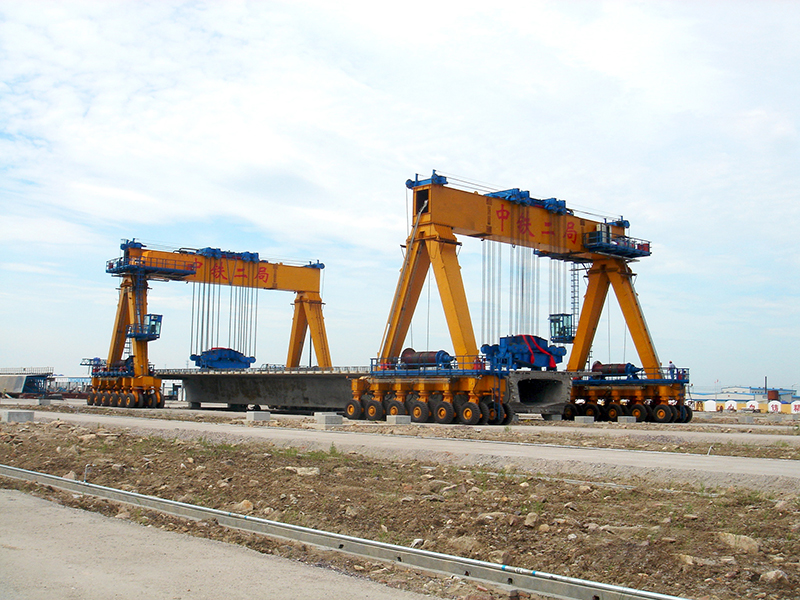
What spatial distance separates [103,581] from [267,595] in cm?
157

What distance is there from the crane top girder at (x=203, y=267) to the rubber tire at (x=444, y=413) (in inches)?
946

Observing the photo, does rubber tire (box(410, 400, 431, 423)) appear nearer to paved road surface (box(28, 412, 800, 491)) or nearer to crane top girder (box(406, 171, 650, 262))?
crane top girder (box(406, 171, 650, 262))

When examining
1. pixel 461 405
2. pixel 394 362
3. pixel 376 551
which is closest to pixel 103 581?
pixel 376 551

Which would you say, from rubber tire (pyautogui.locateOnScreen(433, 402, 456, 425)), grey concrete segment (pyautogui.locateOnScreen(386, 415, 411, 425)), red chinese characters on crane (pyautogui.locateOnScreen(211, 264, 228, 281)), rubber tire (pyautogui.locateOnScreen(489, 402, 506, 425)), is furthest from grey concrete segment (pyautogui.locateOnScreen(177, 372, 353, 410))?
rubber tire (pyautogui.locateOnScreen(489, 402, 506, 425))

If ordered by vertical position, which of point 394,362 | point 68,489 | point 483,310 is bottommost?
point 68,489

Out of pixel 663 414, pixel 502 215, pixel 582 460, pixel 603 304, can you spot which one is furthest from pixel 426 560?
pixel 603 304

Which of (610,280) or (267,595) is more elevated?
(610,280)

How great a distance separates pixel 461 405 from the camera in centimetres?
2873

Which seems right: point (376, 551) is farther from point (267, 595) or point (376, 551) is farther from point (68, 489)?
point (68, 489)

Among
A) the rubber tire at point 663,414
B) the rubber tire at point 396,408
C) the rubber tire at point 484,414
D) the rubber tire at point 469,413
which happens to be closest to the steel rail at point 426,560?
the rubber tire at point 469,413

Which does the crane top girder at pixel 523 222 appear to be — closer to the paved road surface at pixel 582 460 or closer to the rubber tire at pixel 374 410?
the rubber tire at pixel 374 410

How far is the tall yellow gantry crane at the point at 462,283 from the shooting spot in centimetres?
3045

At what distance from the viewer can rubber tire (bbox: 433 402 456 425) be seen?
28578mm

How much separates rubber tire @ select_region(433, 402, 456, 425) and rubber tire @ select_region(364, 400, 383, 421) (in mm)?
3283
